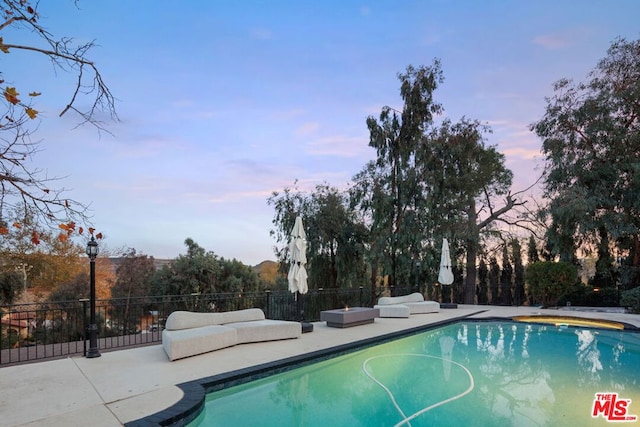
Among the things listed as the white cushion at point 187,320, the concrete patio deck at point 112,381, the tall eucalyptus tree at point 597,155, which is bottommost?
the concrete patio deck at point 112,381

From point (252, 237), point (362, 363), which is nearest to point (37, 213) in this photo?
point (362, 363)

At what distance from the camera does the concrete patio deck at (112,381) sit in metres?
3.40

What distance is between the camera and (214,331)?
6.05 meters

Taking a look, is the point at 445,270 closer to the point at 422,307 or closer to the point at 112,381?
the point at 422,307

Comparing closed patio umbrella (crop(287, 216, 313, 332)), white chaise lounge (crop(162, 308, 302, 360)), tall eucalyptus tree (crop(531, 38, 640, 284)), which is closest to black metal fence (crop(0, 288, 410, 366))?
closed patio umbrella (crop(287, 216, 313, 332))

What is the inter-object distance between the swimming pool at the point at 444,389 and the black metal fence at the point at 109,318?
284 cm

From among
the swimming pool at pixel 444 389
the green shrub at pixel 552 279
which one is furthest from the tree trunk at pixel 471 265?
the swimming pool at pixel 444 389

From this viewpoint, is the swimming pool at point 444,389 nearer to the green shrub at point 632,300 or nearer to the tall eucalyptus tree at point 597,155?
the green shrub at point 632,300

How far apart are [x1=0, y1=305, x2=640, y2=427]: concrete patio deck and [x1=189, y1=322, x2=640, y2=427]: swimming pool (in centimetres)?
49

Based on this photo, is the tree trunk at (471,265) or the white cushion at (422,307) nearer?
the white cushion at (422,307)

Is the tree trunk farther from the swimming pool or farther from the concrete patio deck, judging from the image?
the concrete patio deck

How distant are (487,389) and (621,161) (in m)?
12.4

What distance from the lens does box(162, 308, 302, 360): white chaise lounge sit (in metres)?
5.53

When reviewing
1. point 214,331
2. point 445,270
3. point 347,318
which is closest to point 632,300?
point 445,270
